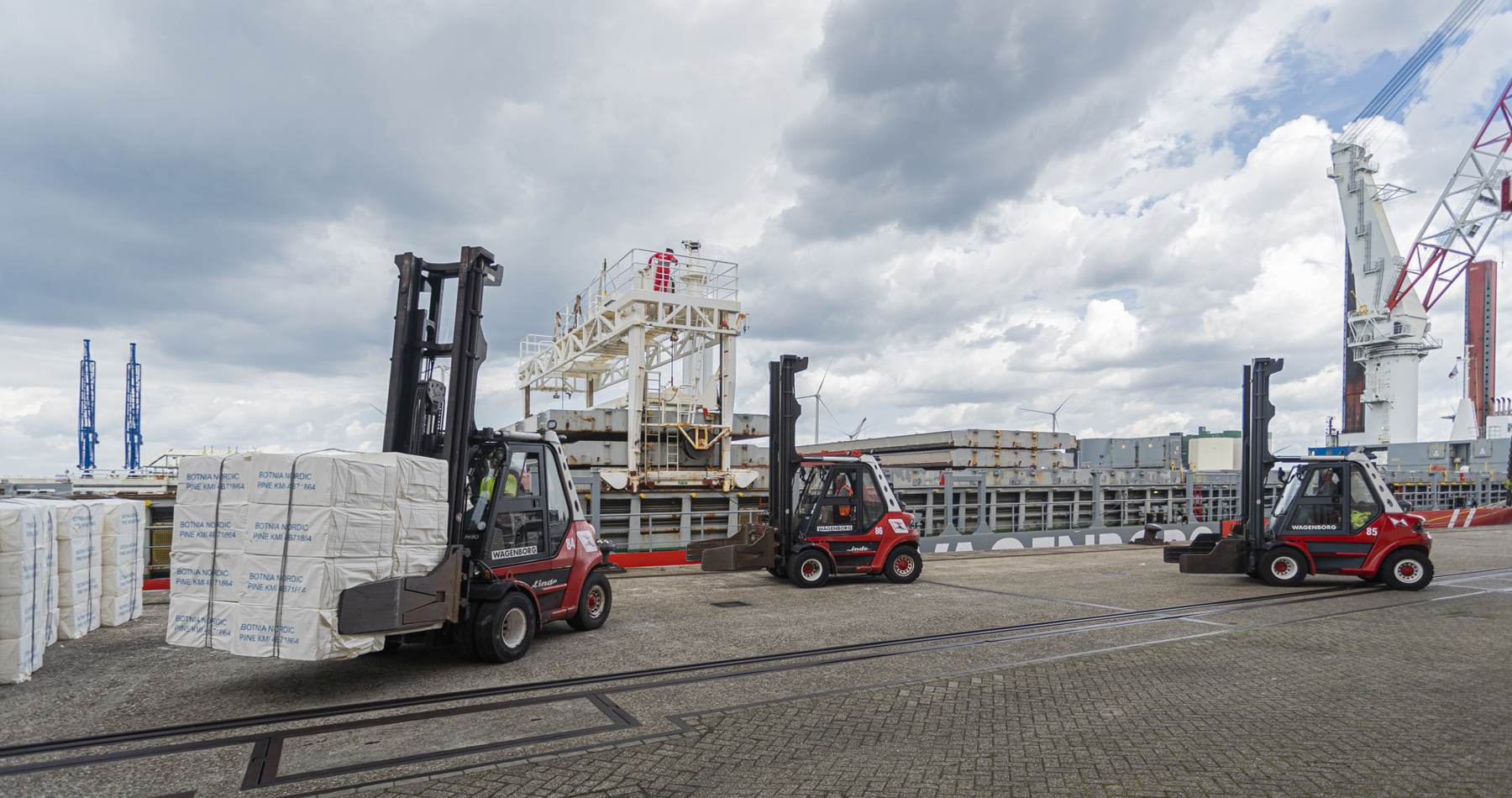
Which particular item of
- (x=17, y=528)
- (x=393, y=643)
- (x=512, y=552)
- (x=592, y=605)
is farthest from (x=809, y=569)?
(x=17, y=528)

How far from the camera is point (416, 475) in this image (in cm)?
633

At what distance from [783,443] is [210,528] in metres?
8.38

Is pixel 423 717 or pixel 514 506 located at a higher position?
pixel 514 506

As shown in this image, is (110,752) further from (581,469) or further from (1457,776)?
(581,469)

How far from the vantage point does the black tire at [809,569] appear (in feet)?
41.4

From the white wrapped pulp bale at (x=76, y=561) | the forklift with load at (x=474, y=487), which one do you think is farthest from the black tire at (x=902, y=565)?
the white wrapped pulp bale at (x=76, y=561)

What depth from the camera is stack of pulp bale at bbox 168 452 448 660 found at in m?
5.73

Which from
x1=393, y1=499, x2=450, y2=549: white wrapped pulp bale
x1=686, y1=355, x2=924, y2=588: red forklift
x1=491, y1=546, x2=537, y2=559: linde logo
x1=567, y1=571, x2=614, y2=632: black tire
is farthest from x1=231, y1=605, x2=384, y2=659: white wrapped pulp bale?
x1=686, y1=355, x2=924, y2=588: red forklift

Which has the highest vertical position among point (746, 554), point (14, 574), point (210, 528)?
point (210, 528)

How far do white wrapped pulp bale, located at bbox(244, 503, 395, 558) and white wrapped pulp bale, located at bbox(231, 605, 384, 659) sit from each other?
0.41 meters

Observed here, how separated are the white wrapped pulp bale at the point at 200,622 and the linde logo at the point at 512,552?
2097 millimetres

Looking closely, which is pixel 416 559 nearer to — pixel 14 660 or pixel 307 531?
pixel 307 531

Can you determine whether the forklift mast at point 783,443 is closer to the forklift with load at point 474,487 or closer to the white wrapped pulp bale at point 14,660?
the forklift with load at point 474,487

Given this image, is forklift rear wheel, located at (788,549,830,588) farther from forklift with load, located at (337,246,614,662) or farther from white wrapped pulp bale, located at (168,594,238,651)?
white wrapped pulp bale, located at (168,594,238,651)
